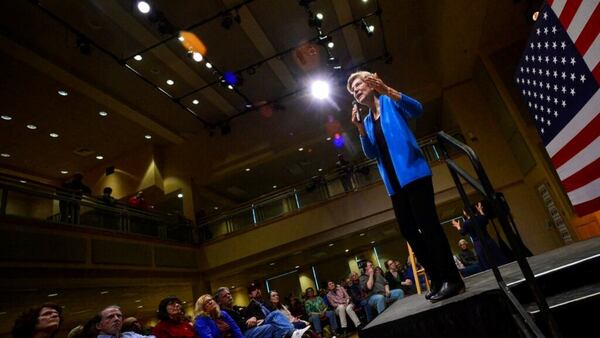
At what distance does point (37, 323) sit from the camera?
103 inches

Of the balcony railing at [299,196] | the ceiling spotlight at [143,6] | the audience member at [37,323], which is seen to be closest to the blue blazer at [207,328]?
the audience member at [37,323]

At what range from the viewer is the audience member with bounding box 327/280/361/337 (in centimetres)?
699

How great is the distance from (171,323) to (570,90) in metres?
4.23

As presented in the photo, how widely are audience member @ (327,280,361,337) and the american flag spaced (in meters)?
5.23

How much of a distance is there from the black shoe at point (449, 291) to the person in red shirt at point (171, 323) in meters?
3.16

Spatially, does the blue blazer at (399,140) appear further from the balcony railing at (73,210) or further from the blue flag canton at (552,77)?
the balcony railing at (73,210)

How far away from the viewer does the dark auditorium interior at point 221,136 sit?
6.71 meters

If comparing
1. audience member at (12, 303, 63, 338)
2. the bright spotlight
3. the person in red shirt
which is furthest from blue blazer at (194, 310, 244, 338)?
the bright spotlight

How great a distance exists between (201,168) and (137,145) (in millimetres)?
2095

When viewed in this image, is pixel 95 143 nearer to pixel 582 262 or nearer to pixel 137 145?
pixel 137 145

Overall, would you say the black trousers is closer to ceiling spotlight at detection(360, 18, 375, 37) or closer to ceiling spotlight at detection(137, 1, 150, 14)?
ceiling spotlight at detection(137, 1, 150, 14)

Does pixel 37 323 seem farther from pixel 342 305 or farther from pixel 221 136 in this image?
pixel 221 136

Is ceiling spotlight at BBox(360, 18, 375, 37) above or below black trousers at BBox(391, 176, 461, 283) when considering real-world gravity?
above

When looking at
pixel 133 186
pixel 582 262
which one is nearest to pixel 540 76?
pixel 582 262
